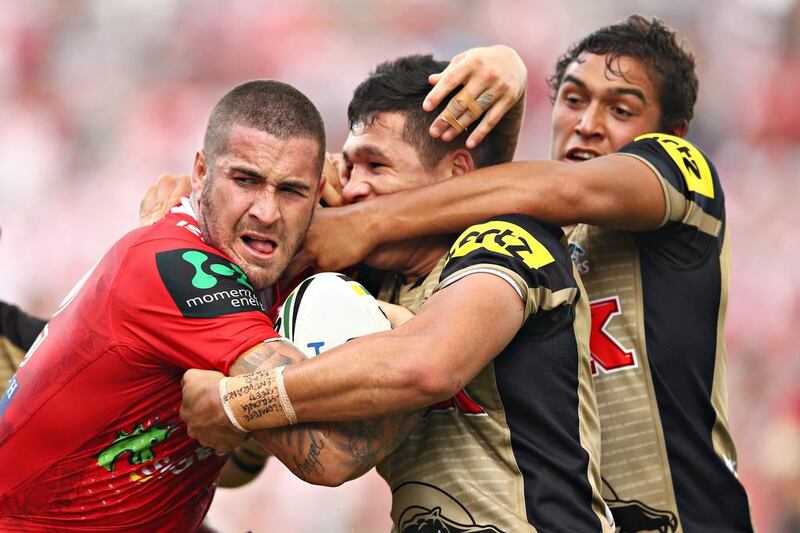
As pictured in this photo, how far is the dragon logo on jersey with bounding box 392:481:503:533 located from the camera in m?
3.14

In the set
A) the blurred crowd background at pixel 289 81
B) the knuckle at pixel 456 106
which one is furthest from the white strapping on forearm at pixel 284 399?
the blurred crowd background at pixel 289 81

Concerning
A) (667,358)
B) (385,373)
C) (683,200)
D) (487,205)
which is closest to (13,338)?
(487,205)

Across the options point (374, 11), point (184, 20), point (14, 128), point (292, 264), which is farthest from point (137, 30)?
point (292, 264)

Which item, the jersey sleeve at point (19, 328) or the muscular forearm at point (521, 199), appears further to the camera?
the jersey sleeve at point (19, 328)

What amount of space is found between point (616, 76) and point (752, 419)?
216 inches

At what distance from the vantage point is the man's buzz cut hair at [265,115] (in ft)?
11.1

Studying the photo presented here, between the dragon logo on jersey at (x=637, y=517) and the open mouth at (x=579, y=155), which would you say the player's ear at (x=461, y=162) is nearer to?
the open mouth at (x=579, y=155)

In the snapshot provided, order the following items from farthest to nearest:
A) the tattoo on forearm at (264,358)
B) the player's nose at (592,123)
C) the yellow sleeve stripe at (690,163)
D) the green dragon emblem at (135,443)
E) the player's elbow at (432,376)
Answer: the player's nose at (592,123) < the yellow sleeve stripe at (690,163) < the green dragon emblem at (135,443) < the tattoo on forearm at (264,358) < the player's elbow at (432,376)

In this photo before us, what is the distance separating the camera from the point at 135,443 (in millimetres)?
3324

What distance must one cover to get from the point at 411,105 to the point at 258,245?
2.57 feet

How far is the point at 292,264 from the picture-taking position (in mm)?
3592

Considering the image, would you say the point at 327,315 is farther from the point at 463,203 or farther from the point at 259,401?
the point at 463,203

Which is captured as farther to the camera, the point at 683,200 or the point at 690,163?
the point at 690,163

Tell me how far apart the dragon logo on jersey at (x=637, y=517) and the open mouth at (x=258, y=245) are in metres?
1.45
